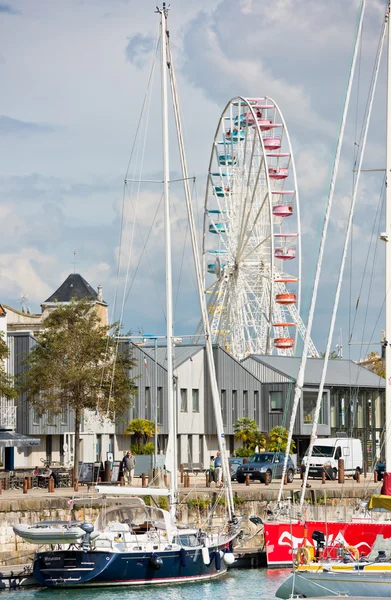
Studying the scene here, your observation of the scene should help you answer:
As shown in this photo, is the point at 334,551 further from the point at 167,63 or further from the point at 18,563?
the point at 167,63

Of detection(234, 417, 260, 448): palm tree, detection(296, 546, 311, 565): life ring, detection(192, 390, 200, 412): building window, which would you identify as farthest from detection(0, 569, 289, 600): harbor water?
detection(234, 417, 260, 448): palm tree

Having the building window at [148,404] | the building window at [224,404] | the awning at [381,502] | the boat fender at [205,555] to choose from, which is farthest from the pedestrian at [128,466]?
the building window at [224,404]

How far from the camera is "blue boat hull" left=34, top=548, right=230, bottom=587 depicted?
1355 inches

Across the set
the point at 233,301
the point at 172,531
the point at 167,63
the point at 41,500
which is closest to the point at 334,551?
the point at 172,531

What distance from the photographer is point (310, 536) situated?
1490 inches

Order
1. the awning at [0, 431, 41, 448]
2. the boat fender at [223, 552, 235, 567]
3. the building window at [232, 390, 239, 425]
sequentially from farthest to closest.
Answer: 1. the building window at [232, 390, 239, 425]
2. the awning at [0, 431, 41, 448]
3. the boat fender at [223, 552, 235, 567]

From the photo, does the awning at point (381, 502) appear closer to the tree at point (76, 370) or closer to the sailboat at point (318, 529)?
the sailboat at point (318, 529)

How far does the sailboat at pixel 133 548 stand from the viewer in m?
34.4

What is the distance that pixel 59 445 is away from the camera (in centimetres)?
7006

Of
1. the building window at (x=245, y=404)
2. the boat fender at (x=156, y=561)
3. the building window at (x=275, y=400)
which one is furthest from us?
the building window at (x=275, y=400)

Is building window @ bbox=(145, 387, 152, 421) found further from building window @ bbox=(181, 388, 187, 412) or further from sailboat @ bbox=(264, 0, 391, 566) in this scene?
sailboat @ bbox=(264, 0, 391, 566)

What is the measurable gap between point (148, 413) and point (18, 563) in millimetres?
35163

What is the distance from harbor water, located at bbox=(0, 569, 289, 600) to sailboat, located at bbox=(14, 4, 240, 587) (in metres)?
0.32

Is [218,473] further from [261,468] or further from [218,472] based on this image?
[261,468]
